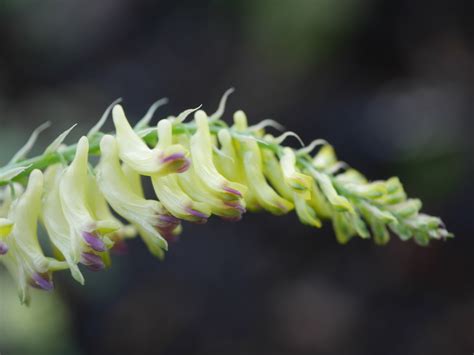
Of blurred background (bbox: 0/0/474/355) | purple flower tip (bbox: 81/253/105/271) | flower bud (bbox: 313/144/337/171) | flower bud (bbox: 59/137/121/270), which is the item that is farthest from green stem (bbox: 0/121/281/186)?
blurred background (bbox: 0/0/474/355)

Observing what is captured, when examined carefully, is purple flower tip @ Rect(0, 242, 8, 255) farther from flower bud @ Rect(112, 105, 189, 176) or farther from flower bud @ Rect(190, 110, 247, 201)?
flower bud @ Rect(190, 110, 247, 201)

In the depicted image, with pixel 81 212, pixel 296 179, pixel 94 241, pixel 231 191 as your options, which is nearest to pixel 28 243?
pixel 81 212

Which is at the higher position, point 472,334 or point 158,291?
point 158,291

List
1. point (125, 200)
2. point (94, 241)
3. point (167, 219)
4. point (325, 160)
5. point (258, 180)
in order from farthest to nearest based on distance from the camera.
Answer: point (325, 160)
point (258, 180)
point (125, 200)
point (167, 219)
point (94, 241)

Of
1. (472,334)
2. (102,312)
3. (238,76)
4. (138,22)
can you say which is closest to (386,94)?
(238,76)

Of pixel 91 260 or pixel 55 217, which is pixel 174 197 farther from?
pixel 55 217

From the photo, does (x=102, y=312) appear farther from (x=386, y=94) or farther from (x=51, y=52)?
(x=386, y=94)

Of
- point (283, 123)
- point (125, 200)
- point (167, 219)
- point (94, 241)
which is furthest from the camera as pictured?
point (283, 123)
